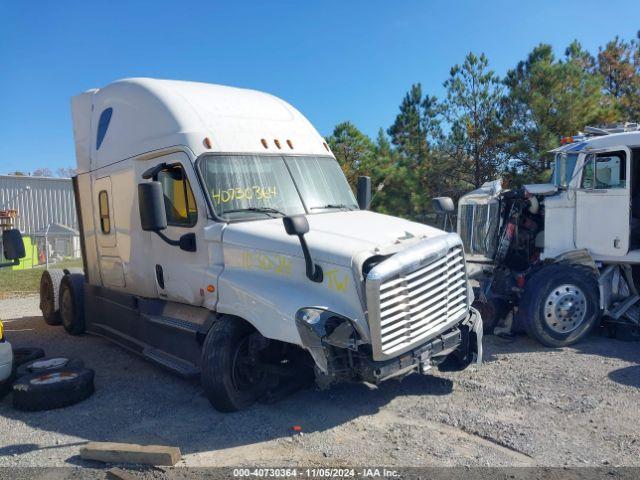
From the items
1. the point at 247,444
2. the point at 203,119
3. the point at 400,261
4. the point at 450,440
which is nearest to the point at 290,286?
the point at 400,261

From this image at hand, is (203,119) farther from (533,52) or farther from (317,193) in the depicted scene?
(533,52)

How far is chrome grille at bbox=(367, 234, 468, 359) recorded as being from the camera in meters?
4.42

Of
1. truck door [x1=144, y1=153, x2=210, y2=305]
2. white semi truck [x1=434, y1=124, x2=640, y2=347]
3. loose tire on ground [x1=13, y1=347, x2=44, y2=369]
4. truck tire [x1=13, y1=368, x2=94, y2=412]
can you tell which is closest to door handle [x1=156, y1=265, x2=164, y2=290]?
truck door [x1=144, y1=153, x2=210, y2=305]

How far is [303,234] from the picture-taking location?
15.0 ft

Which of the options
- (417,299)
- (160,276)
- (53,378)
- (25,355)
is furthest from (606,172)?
(25,355)

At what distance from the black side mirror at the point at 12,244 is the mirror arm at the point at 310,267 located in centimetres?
292

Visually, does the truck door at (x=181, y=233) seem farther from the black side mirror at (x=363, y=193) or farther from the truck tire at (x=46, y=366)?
the black side mirror at (x=363, y=193)

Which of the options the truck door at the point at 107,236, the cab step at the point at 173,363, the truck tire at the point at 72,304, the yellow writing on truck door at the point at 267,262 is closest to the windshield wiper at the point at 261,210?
the yellow writing on truck door at the point at 267,262

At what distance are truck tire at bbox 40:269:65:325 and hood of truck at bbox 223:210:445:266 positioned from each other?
570 cm

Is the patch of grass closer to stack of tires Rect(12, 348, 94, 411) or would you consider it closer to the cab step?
stack of tires Rect(12, 348, 94, 411)

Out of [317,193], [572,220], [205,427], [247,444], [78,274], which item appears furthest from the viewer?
[78,274]

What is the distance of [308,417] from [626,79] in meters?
24.5

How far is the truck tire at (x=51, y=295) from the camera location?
31.3 feet

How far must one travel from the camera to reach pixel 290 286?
4.80 meters
